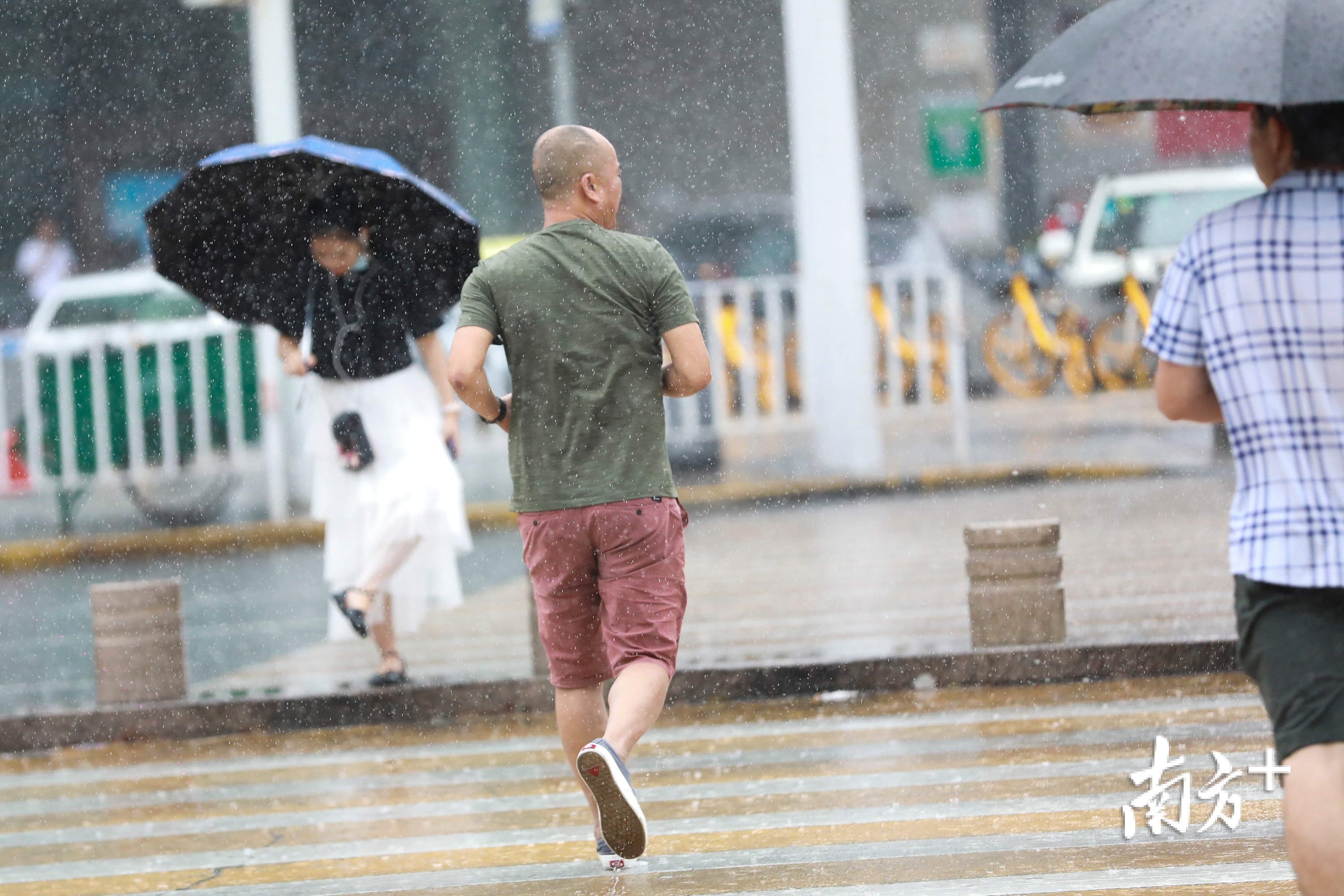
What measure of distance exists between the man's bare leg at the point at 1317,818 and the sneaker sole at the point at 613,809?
4.88 feet

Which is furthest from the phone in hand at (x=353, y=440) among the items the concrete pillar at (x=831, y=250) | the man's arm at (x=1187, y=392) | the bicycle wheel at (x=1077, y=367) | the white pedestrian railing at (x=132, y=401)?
the bicycle wheel at (x=1077, y=367)

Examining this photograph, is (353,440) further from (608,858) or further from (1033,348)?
(1033,348)

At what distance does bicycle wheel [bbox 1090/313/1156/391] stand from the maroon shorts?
14883 millimetres

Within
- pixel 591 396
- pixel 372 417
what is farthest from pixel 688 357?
pixel 372 417

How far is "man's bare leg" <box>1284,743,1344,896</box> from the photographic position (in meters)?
2.79

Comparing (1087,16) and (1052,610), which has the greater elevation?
(1087,16)

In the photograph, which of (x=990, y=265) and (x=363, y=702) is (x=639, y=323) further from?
(x=990, y=265)

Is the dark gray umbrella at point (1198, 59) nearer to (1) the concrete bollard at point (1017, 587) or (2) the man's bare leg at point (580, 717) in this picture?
(2) the man's bare leg at point (580, 717)

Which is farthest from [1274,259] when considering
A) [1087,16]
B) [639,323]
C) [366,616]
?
[366,616]

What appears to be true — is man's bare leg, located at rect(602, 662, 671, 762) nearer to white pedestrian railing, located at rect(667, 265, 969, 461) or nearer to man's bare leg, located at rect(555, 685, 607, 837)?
man's bare leg, located at rect(555, 685, 607, 837)

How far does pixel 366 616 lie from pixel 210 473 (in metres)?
7.20

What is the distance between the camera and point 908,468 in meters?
14.3

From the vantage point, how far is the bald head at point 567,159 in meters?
4.17

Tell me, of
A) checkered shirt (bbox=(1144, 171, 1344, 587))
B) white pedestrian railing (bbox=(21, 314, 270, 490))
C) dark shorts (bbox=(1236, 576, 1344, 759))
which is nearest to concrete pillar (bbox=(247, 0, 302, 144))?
white pedestrian railing (bbox=(21, 314, 270, 490))
